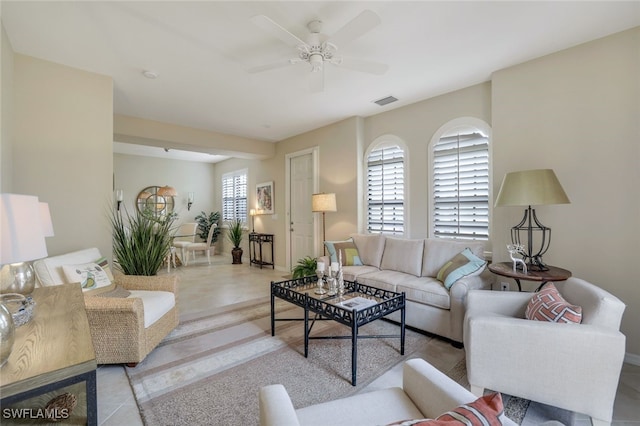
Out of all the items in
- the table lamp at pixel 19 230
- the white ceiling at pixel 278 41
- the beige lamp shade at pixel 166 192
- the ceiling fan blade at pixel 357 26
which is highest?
the white ceiling at pixel 278 41

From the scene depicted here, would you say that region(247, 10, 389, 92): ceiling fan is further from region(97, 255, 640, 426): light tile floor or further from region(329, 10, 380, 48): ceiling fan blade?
region(97, 255, 640, 426): light tile floor

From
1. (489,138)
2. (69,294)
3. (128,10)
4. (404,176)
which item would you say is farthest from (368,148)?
(69,294)

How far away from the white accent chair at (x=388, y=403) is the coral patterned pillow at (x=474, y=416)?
0.29 metres

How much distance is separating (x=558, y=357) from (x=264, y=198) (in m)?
5.95

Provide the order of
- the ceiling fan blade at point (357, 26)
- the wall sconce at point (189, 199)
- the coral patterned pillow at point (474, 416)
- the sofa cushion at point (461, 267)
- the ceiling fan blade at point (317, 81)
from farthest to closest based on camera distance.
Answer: the wall sconce at point (189, 199)
the sofa cushion at point (461, 267)
the ceiling fan blade at point (317, 81)
the ceiling fan blade at point (357, 26)
the coral patterned pillow at point (474, 416)

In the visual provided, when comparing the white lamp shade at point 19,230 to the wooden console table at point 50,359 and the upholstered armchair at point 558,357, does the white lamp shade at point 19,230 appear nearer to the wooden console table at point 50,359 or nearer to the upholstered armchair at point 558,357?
the wooden console table at point 50,359

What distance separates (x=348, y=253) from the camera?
4004 mm

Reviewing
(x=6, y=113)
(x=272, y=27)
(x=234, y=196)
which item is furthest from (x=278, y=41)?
(x=234, y=196)

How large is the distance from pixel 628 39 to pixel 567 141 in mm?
895

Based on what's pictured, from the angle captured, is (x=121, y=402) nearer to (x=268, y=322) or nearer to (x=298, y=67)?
(x=268, y=322)

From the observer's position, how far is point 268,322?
3264 millimetres

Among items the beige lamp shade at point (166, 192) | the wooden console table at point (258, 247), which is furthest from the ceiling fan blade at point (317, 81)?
the beige lamp shade at point (166, 192)

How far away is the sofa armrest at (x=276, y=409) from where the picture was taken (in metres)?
0.89

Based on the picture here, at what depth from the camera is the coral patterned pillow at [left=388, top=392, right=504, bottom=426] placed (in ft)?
2.17
